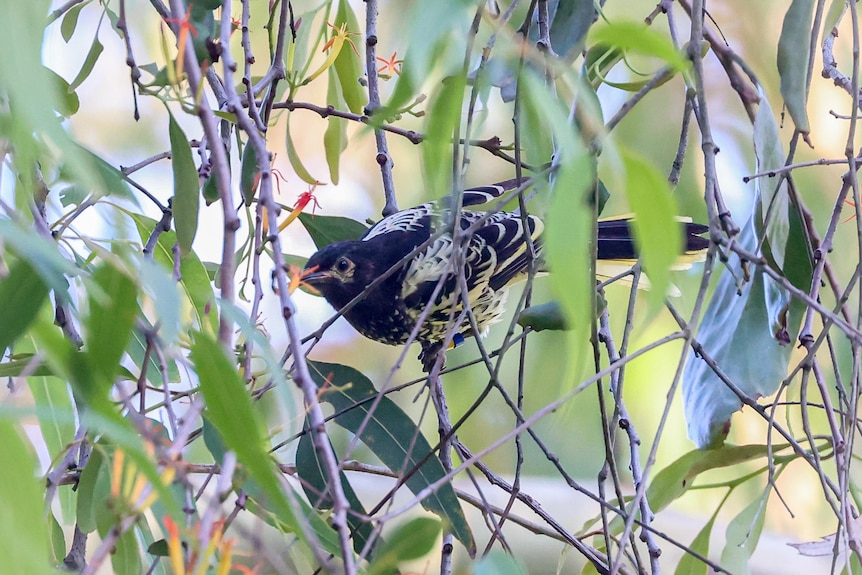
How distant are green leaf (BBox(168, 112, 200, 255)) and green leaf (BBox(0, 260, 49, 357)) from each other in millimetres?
166

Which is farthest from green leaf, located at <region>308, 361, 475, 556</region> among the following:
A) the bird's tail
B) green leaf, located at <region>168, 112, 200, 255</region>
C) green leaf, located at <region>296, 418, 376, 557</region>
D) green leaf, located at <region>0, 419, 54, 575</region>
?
the bird's tail

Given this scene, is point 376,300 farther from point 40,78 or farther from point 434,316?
point 40,78

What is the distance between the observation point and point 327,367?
2.39 feet

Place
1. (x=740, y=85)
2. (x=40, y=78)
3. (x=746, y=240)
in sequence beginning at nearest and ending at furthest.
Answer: (x=40, y=78) → (x=740, y=85) → (x=746, y=240)

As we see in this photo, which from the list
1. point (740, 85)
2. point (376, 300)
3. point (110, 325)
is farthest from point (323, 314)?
point (110, 325)

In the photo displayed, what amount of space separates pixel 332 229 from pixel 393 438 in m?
0.42

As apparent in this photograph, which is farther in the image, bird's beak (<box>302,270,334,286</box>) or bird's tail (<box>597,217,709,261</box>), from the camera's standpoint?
bird's tail (<box>597,217,709,261</box>)

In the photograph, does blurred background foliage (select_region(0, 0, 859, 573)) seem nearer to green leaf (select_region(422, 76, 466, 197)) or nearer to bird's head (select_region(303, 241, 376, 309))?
bird's head (select_region(303, 241, 376, 309))

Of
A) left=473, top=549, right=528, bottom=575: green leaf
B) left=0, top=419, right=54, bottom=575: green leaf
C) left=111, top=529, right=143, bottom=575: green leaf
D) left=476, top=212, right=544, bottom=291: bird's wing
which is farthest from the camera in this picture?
left=476, top=212, right=544, bottom=291: bird's wing

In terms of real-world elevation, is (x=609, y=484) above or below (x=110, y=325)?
below

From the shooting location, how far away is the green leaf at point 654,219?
1.10ft

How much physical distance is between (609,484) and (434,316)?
3.20 ft

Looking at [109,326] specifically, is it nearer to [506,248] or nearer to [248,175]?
[248,175]

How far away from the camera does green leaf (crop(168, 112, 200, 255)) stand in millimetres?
579
